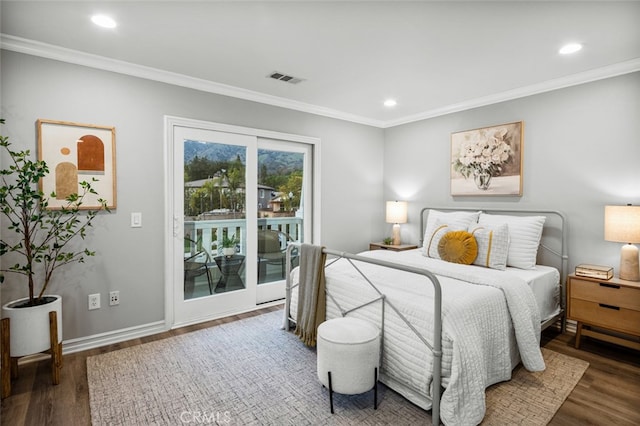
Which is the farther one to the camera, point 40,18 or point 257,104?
point 257,104

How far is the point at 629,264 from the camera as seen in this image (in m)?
2.76

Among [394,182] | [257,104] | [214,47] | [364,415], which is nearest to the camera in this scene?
[364,415]

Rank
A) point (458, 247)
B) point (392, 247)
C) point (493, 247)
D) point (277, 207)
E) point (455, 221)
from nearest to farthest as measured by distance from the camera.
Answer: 1. point (493, 247)
2. point (458, 247)
3. point (455, 221)
4. point (277, 207)
5. point (392, 247)

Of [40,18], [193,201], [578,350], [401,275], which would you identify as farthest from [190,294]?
[578,350]

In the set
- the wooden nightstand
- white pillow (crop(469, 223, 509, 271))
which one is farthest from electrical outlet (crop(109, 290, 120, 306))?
the wooden nightstand

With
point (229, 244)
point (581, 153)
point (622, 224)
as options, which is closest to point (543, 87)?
point (581, 153)

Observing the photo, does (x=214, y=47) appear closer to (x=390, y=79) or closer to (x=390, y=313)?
(x=390, y=79)

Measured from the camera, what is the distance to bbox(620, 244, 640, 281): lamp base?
9.00ft

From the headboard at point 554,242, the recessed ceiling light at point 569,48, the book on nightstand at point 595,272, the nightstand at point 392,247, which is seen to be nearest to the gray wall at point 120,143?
the nightstand at point 392,247

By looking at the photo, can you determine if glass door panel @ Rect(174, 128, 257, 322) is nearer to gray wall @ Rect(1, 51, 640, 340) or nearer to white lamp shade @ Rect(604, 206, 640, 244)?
gray wall @ Rect(1, 51, 640, 340)

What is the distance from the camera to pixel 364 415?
1.99 m

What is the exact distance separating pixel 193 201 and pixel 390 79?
92.9 inches

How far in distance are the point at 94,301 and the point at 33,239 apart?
69 centimetres

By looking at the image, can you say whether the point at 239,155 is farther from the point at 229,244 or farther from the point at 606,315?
the point at 606,315
